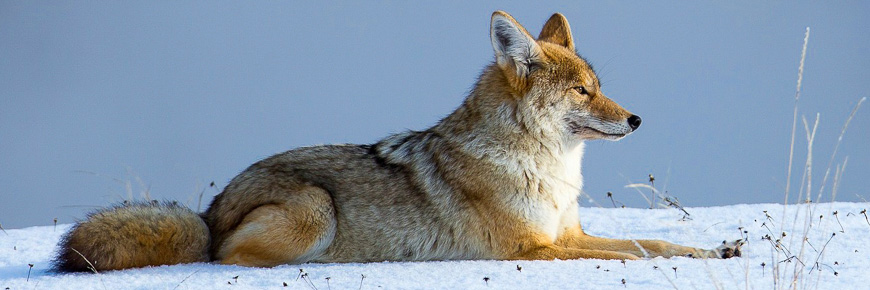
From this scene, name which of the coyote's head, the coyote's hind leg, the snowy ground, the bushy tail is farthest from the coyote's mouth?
the bushy tail

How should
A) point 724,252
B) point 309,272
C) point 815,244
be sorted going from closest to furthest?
point 309,272 → point 724,252 → point 815,244

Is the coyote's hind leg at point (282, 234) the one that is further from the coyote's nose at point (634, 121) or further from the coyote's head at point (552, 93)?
the coyote's nose at point (634, 121)

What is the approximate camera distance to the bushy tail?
636cm

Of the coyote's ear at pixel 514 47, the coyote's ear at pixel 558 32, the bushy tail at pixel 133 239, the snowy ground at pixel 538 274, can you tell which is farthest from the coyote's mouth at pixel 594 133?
the bushy tail at pixel 133 239

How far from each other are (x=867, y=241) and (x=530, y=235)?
9.10 ft

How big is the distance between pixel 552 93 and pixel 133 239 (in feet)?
10.4

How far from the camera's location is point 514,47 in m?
6.77

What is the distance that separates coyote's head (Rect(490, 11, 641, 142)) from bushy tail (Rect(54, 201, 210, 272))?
2587mm

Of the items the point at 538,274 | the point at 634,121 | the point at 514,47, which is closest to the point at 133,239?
the point at 538,274

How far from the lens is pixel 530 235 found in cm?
652

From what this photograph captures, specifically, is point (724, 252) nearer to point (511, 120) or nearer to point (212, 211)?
point (511, 120)

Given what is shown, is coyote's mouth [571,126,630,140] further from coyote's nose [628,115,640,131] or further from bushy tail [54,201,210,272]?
bushy tail [54,201,210,272]

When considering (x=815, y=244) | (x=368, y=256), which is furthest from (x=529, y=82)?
(x=815, y=244)

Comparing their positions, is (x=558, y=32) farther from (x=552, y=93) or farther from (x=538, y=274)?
(x=538, y=274)
